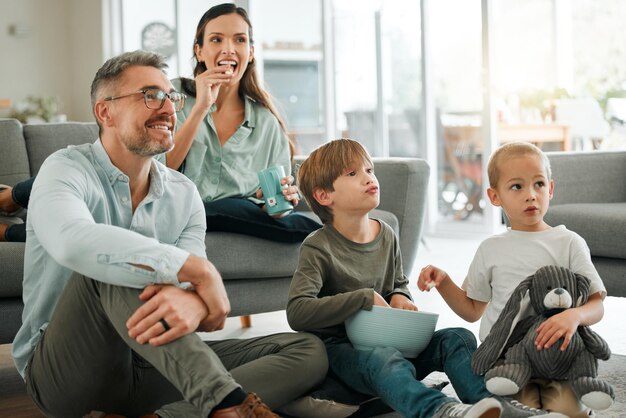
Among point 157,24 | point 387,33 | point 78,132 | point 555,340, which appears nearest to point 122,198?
point 555,340


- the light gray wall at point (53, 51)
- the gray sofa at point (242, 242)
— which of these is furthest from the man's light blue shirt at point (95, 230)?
the light gray wall at point (53, 51)

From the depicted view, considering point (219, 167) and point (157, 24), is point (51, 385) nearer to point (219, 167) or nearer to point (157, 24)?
point (219, 167)

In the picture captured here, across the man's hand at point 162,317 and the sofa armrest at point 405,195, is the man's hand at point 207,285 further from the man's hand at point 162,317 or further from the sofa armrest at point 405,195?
the sofa armrest at point 405,195

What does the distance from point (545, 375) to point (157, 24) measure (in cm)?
745

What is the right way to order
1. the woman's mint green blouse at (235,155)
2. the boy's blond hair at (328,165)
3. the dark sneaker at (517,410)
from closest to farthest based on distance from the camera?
the dark sneaker at (517,410)
the boy's blond hair at (328,165)
the woman's mint green blouse at (235,155)

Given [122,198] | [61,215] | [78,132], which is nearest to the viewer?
[61,215]

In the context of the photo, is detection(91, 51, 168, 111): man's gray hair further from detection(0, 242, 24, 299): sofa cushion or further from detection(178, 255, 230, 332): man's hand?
detection(0, 242, 24, 299): sofa cushion

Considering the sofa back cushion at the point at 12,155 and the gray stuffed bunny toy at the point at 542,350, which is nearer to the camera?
the gray stuffed bunny toy at the point at 542,350

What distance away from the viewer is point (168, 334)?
5.36 feet

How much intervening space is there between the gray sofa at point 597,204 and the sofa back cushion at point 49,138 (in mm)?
1739

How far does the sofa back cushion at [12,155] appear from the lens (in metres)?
3.20

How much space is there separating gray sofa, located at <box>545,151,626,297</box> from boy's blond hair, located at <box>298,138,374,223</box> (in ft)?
3.84

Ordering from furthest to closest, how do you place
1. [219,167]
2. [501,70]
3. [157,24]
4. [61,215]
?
[157,24], [501,70], [219,167], [61,215]

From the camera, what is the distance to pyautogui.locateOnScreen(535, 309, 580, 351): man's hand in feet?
6.30
